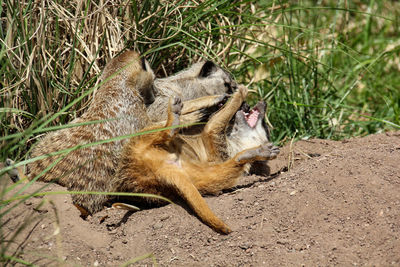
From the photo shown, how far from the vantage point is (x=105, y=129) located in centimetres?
310

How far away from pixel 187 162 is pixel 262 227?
83 centimetres

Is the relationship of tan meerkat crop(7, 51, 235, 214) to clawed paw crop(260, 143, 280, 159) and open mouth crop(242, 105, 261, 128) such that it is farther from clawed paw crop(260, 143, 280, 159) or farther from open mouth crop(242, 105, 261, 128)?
clawed paw crop(260, 143, 280, 159)

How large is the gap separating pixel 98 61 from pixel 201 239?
1.73 metres

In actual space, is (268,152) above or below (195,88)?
below

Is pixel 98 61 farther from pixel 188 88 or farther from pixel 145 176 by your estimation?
pixel 145 176

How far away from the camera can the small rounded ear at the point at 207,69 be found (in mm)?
3574

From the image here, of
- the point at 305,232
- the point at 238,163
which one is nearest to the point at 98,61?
the point at 238,163

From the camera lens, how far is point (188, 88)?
3631 mm

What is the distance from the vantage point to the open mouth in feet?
12.0

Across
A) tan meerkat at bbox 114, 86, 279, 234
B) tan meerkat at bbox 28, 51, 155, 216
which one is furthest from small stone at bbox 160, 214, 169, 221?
tan meerkat at bbox 28, 51, 155, 216

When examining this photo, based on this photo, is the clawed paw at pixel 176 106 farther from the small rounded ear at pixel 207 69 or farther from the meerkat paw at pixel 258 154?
the small rounded ear at pixel 207 69

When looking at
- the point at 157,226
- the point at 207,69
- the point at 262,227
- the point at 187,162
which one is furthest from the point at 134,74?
the point at 262,227

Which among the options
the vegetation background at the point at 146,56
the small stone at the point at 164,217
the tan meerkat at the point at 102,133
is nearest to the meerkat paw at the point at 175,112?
the tan meerkat at the point at 102,133

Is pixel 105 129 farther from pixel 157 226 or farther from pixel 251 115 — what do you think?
pixel 251 115
